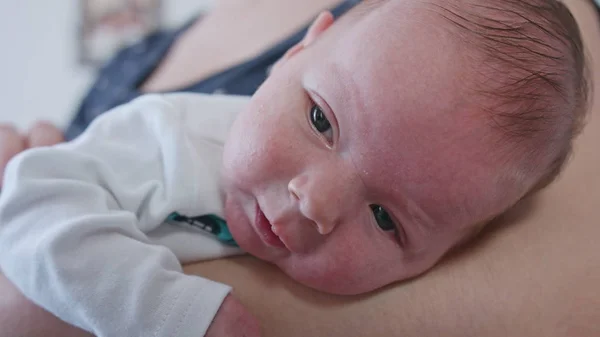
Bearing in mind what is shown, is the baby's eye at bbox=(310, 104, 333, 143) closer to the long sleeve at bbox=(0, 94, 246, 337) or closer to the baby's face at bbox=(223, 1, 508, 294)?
the baby's face at bbox=(223, 1, 508, 294)

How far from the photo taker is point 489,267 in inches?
27.6

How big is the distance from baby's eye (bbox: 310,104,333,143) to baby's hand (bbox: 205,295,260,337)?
244mm

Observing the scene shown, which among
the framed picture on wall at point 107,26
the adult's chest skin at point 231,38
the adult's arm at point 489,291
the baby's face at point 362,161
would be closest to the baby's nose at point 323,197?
the baby's face at point 362,161

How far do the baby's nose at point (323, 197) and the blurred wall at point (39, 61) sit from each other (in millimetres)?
1509

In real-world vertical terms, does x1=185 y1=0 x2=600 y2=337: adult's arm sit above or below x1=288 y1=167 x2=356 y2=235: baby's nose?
below

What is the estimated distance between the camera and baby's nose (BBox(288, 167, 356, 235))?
633 mm

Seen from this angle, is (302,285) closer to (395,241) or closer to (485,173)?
(395,241)

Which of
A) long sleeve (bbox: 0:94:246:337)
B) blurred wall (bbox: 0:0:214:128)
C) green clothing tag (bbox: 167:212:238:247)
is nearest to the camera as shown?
long sleeve (bbox: 0:94:246:337)

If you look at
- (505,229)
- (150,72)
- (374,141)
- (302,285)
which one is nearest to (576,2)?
(505,229)

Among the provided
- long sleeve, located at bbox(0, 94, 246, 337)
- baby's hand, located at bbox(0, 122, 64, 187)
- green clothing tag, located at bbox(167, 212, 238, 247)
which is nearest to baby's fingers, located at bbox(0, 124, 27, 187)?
baby's hand, located at bbox(0, 122, 64, 187)

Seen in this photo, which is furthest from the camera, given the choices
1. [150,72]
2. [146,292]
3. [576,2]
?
[150,72]

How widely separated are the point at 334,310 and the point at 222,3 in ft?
3.05

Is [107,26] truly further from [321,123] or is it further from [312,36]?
[321,123]

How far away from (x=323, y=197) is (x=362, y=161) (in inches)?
2.7
